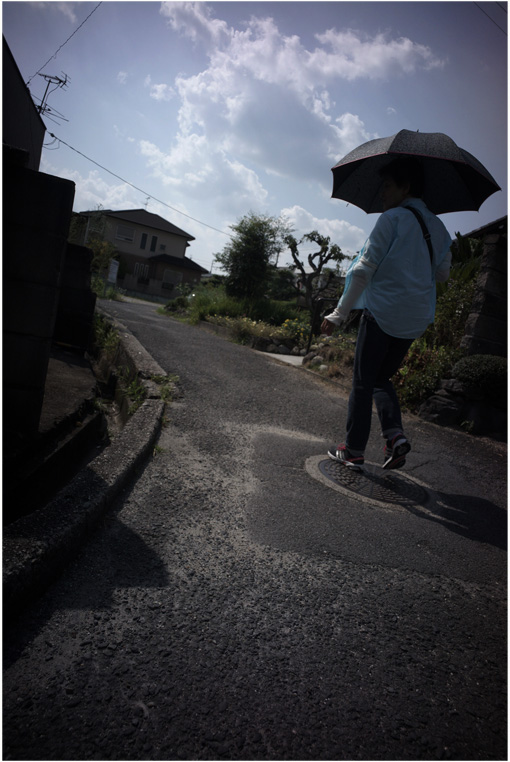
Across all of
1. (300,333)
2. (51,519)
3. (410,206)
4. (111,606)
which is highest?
(410,206)

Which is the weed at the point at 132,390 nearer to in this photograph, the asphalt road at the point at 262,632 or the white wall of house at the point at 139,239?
the asphalt road at the point at 262,632

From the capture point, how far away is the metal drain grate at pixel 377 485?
9.43 feet

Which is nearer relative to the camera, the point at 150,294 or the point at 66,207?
the point at 66,207

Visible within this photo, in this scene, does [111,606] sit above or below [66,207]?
below

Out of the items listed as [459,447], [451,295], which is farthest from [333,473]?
[451,295]

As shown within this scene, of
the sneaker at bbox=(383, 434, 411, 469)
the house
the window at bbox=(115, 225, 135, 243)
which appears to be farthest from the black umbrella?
the window at bbox=(115, 225, 135, 243)

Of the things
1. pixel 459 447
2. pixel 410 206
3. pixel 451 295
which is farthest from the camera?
pixel 451 295

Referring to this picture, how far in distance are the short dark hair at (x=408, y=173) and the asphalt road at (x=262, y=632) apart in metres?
2.22

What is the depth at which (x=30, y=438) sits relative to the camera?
218 cm

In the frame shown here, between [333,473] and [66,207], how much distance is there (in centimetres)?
240

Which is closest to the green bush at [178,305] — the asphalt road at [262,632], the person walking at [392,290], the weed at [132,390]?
the weed at [132,390]

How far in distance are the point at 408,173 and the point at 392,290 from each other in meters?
0.87

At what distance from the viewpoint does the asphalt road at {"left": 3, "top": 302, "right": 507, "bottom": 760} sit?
1106 mm

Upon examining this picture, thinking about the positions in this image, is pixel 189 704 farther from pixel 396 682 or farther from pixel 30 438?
pixel 30 438
